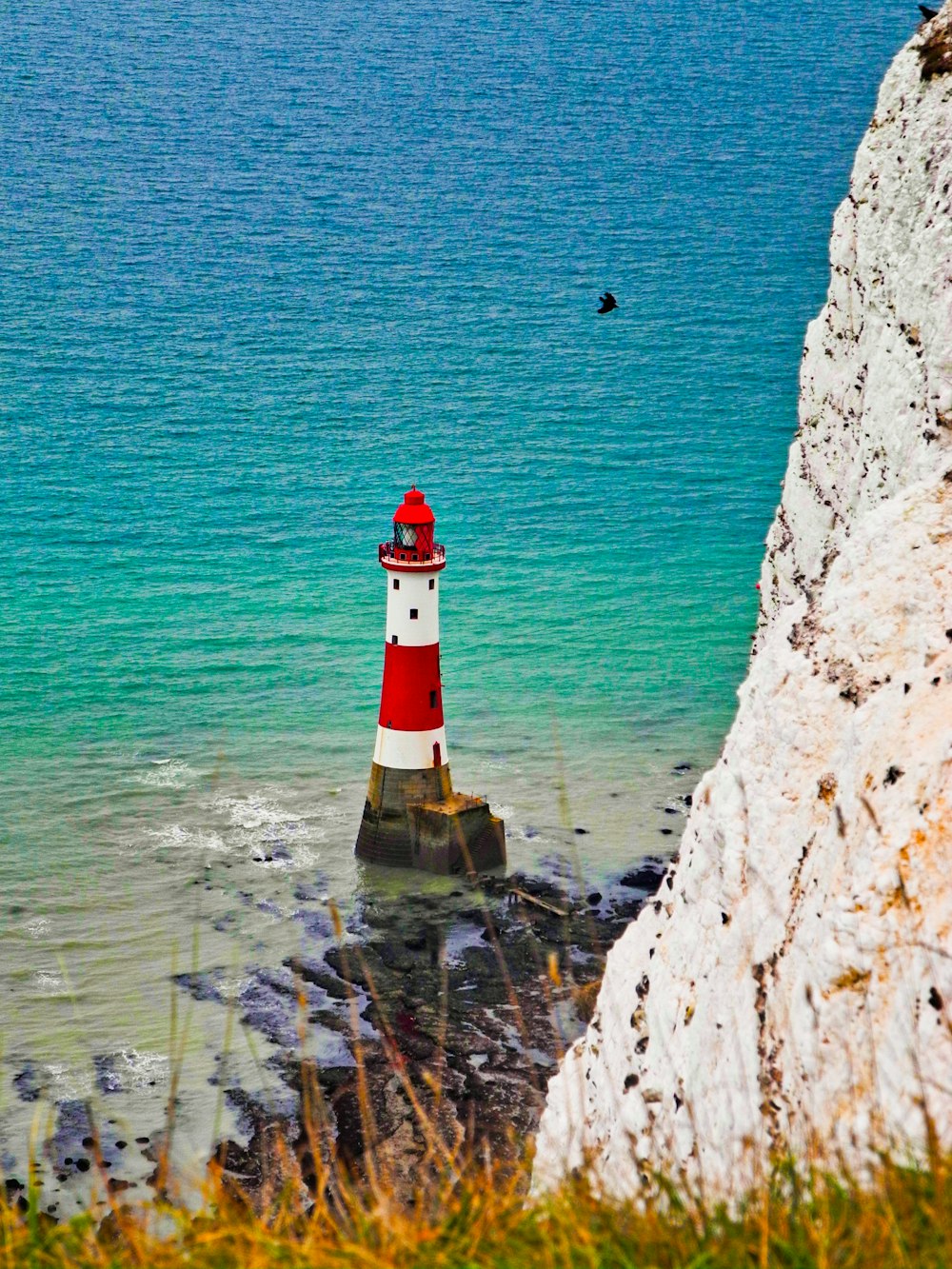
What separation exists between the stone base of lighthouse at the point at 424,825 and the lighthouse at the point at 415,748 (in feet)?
0.06

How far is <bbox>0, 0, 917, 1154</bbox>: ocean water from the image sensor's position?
42531 mm

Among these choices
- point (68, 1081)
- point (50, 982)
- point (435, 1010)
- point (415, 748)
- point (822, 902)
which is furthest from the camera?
point (415, 748)

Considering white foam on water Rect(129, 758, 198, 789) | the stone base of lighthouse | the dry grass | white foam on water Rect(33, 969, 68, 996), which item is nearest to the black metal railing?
the stone base of lighthouse

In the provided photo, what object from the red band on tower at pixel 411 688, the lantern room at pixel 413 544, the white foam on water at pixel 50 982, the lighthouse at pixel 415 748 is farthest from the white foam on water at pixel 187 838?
the lantern room at pixel 413 544

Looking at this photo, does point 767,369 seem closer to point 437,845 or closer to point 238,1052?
point 437,845

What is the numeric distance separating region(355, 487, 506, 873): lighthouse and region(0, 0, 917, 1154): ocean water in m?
0.93

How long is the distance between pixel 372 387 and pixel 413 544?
5837 cm

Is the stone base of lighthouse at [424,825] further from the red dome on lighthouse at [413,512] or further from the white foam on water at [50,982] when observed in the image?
the white foam on water at [50,982]

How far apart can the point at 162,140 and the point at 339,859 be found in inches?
2952

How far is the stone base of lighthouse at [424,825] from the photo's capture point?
107 feet

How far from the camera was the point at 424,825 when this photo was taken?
108ft

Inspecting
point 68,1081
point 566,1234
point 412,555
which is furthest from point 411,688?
point 566,1234

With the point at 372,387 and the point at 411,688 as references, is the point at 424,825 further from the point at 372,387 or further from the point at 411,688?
the point at 372,387

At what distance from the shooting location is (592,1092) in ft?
29.2
